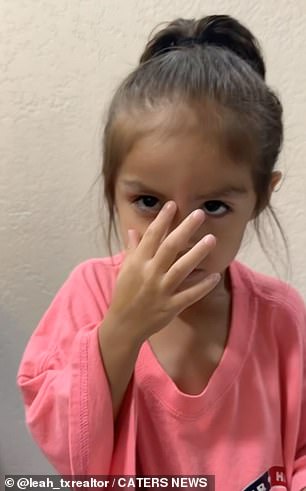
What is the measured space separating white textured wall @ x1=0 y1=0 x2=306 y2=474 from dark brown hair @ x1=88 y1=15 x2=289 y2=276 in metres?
0.26

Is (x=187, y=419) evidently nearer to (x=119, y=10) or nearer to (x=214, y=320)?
(x=214, y=320)

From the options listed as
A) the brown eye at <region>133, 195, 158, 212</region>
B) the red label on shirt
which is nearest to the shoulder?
the brown eye at <region>133, 195, 158, 212</region>

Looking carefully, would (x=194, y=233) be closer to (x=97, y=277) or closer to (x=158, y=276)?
(x=158, y=276)

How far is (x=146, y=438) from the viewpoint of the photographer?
0.62m

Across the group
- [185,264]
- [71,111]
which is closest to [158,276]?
[185,264]

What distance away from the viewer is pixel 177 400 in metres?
0.61

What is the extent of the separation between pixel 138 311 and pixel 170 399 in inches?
4.9

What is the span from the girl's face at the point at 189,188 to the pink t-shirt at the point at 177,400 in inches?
4.1

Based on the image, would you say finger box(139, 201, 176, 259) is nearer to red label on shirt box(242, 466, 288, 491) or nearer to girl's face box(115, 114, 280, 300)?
→ girl's face box(115, 114, 280, 300)

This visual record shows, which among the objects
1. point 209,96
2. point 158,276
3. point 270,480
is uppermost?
point 209,96

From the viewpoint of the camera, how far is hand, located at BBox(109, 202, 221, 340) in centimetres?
51

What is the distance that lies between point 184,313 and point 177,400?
0.09m

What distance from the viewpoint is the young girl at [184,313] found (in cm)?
53

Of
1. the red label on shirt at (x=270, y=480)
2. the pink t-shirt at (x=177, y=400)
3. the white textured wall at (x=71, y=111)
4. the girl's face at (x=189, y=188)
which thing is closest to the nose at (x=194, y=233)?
the girl's face at (x=189, y=188)
